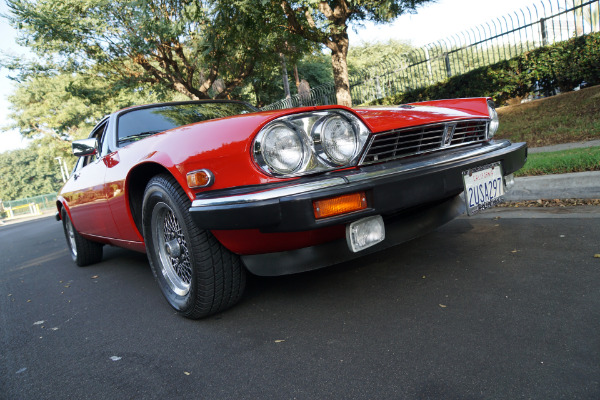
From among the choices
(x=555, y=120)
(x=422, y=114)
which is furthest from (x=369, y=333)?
(x=555, y=120)

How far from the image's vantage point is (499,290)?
2.23 metres

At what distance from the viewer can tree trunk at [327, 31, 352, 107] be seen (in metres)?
9.39

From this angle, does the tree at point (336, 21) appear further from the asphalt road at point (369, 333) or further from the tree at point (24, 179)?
the tree at point (24, 179)

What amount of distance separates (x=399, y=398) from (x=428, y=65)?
10.4 meters

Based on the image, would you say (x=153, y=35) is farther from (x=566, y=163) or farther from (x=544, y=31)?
(x=566, y=163)

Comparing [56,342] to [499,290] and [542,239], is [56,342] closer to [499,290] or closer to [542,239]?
[499,290]

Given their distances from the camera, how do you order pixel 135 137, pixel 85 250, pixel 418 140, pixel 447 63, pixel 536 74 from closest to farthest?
pixel 418 140, pixel 135 137, pixel 85 250, pixel 536 74, pixel 447 63

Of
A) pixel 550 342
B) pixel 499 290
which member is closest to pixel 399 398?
pixel 550 342

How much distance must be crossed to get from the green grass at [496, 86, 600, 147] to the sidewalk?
102 inches

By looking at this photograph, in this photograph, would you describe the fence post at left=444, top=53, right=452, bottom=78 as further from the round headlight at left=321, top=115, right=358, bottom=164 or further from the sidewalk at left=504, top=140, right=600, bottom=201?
the round headlight at left=321, top=115, right=358, bottom=164

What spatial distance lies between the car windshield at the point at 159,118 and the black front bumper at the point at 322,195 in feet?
4.42

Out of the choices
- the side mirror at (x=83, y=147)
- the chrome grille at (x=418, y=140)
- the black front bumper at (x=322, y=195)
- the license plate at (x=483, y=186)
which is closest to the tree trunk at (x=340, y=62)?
the side mirror at (x=83, y=147)

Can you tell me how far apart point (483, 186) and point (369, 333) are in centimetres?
114

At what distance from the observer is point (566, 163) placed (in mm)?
4309
